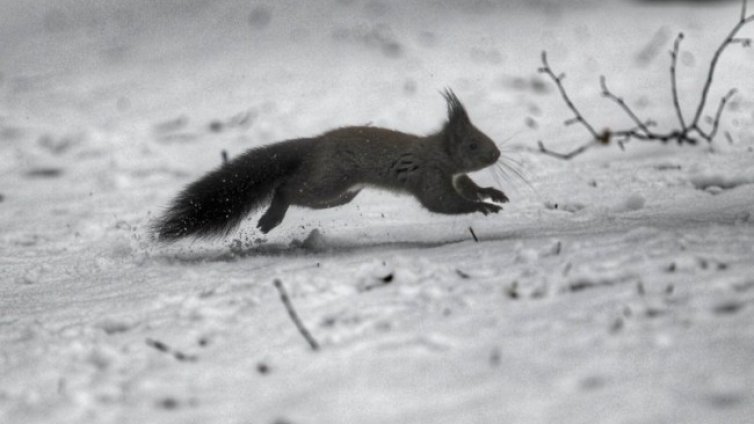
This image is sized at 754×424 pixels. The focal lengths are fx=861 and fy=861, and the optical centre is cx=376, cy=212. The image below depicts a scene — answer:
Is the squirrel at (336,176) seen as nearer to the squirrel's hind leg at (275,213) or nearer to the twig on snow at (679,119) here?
the squirrel's hind leg at (275,213)

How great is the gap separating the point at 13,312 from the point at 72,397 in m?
1.20

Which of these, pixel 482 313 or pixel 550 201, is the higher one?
pixel 550 201

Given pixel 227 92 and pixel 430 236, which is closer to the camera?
pixel 430 236

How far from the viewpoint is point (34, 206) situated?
559cm

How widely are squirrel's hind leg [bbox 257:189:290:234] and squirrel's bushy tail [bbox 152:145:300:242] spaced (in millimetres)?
51

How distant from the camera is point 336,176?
14.4 feet

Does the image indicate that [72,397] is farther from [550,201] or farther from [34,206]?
[34,206]

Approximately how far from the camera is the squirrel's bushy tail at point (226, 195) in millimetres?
4105

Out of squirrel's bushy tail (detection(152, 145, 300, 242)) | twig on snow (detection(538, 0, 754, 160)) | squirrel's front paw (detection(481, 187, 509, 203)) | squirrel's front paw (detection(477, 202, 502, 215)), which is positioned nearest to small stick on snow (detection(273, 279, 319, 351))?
squirrel's bushy tail (detection(152, 145, 300, 242))

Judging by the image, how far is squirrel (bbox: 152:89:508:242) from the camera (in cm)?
418

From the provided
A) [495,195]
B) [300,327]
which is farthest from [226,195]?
[300,327]

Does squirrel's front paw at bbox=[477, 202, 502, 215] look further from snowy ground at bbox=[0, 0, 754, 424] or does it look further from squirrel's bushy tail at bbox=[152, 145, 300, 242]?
squirrel's bushy tail at bbox=[152, 145, 300, 242]

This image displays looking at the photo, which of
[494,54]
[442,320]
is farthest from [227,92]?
[442,320]

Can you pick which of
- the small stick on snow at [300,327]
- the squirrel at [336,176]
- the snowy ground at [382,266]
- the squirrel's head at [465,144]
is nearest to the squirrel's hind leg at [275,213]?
the squirrel at [336,176]
